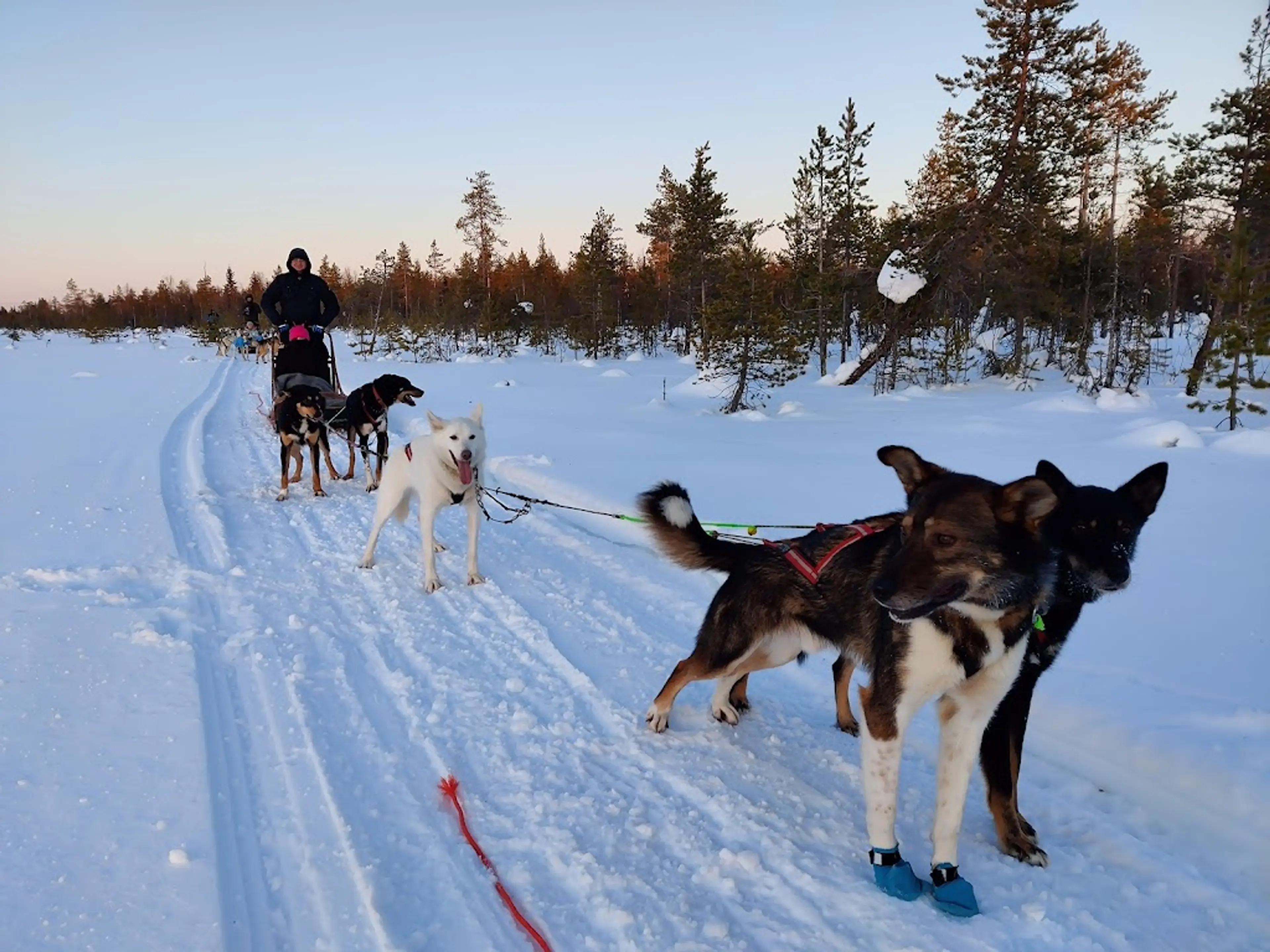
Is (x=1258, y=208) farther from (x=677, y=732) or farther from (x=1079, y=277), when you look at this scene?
(x=677, y=732)

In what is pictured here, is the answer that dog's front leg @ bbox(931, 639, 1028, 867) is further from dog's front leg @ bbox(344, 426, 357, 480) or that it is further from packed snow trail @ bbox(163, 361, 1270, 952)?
dog's front leg @ bbox(344, 426, 357, 480)

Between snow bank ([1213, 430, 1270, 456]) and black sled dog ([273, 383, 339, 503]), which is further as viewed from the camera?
snow bank ([1213, 430, 1270, 456])

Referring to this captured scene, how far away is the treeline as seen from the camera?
14.6 metres

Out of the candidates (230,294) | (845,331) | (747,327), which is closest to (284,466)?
(747,327)

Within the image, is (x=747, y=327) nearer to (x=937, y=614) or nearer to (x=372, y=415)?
(x=372, y=415)

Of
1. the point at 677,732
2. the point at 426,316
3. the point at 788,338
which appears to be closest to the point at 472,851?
the point at 677,732

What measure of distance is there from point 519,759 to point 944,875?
157 cm

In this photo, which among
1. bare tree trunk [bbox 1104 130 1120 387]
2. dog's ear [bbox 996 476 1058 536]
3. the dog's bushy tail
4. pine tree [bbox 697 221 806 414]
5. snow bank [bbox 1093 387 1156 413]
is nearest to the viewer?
dog's ear [bbox 996 476 1058 536]

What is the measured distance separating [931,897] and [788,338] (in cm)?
1272

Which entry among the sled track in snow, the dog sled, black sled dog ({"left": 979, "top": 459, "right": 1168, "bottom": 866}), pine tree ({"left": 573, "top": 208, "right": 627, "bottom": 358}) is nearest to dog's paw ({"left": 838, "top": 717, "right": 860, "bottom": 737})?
black sled dog ({"left": 979, "top": 459, "right": 1168, "bottom": 866})

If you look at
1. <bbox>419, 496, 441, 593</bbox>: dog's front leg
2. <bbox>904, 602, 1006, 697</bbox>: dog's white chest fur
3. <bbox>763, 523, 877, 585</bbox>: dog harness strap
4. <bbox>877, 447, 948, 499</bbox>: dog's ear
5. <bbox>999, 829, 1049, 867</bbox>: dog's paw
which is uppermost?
<bbox>877, 447, 948, 499</bbox>: dog's ear

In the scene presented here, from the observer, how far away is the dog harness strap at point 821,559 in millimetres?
2594

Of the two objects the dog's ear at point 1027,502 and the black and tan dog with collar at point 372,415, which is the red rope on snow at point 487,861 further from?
the black and tan dog with collar at point 372,415

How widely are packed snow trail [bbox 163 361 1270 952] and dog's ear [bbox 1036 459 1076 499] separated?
3.92 feet
